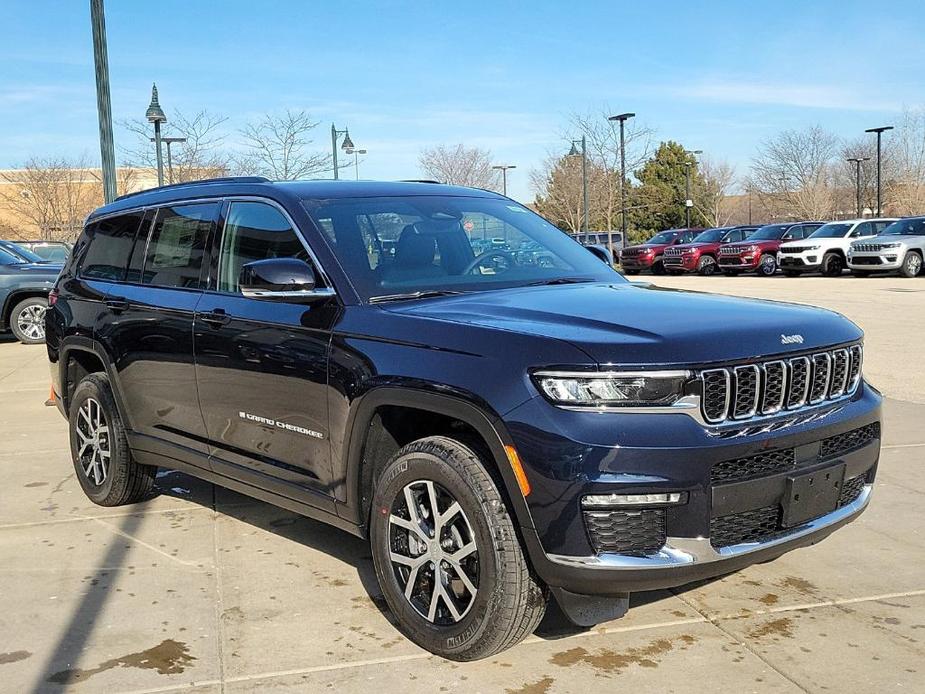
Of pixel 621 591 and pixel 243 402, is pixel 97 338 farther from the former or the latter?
pixel 621 591

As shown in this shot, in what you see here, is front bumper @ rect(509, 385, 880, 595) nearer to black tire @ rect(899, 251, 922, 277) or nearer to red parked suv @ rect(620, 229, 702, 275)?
black tire @ rect(899, 251, 922, 277)

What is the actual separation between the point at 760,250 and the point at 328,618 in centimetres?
2863

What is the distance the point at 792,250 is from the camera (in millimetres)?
28516

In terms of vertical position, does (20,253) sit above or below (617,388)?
above

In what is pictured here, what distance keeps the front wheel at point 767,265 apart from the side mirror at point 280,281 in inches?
1123

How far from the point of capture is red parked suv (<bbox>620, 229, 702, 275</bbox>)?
34.1m

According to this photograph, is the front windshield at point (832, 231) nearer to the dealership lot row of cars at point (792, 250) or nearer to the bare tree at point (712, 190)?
the dealership lot row of cars at point (792, 250)

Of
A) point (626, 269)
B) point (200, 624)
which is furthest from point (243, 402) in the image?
point (626, 269)

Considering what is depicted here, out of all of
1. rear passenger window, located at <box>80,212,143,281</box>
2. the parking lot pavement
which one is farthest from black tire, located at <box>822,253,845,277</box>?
rear passenger window, located at <box>80,212,143,281</box>

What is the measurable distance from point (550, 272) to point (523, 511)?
64.4 inches

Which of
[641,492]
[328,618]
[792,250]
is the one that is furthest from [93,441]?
[792,250]

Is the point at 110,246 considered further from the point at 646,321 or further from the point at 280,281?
the point at 646,321

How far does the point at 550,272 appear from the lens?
14.8 ft

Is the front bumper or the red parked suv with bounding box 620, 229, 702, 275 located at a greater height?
the red parked suv with bounding box 620, 229, 702, 275
